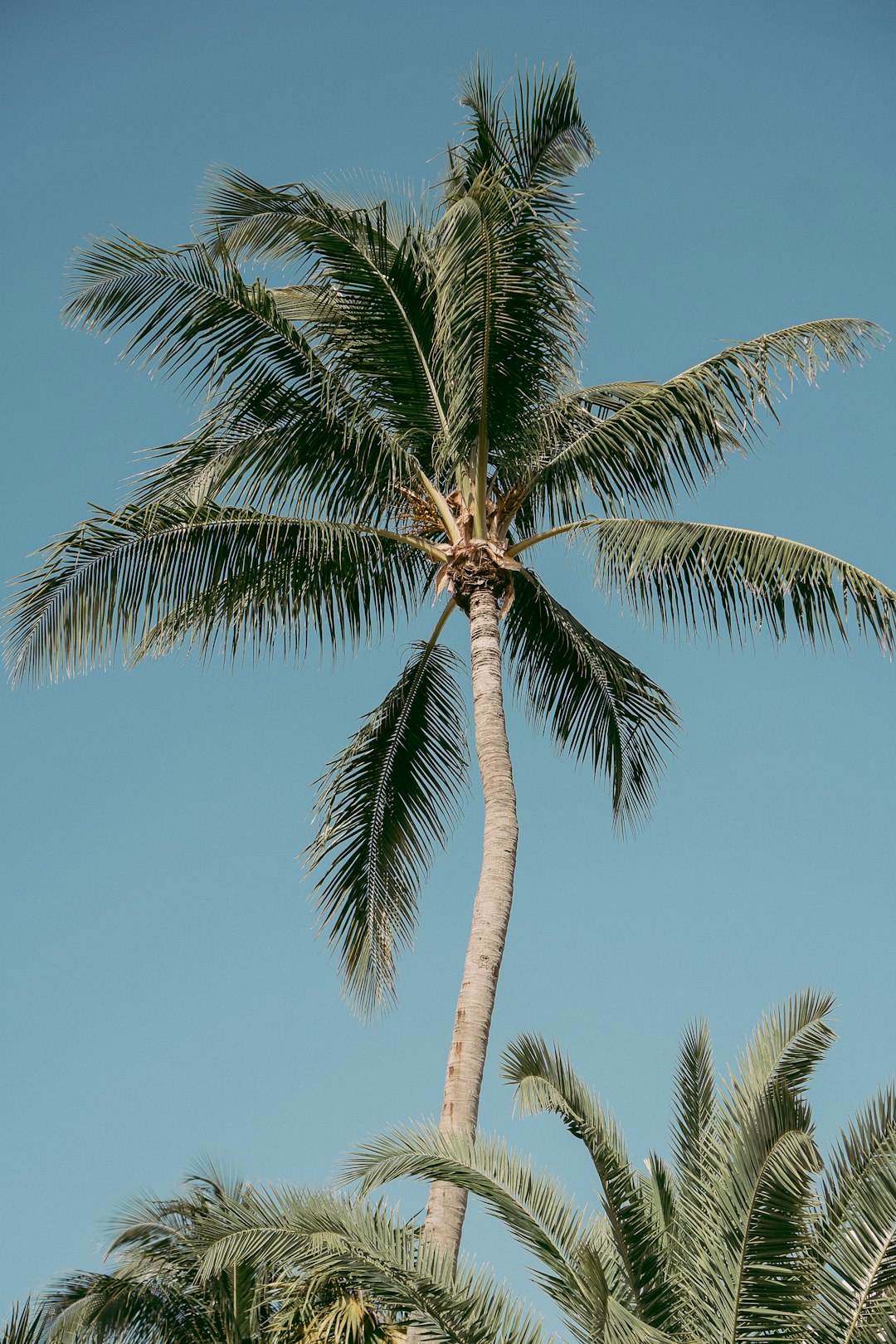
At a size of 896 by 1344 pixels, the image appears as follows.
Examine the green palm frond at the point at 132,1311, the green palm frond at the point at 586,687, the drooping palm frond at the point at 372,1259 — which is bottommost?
the green palm frond at the point at 132,1311

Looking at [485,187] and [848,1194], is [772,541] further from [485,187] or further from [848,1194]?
[848,1194]

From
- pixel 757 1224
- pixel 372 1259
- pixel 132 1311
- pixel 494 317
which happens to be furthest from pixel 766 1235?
pixel 494 317

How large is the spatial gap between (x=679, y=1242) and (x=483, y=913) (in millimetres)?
2588

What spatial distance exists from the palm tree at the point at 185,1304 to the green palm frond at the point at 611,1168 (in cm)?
246

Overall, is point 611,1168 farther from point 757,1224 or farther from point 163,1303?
point 163,1303

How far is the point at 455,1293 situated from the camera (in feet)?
22.0

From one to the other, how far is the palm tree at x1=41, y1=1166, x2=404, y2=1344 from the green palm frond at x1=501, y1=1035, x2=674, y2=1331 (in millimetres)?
2461

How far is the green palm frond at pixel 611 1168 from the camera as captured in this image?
7336mm

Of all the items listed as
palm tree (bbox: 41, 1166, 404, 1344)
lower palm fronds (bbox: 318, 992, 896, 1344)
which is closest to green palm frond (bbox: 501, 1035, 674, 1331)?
lower palm fronds (bbox: 318, 992, 896, 1344)

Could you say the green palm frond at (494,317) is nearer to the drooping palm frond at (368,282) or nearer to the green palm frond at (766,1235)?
the drooping palm frond at (368,282)

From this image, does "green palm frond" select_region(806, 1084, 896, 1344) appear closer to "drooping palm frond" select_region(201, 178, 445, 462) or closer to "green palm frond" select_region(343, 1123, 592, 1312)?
"green palm frond" select_region(343, 1123, 592, 1312)

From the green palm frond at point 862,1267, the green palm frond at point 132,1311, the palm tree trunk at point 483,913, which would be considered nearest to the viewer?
the green palm frond at point 862,1267

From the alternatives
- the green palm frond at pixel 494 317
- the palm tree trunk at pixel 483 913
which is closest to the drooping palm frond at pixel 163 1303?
the palm tree trunk at pixel 483 913

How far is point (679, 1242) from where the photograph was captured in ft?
24.5
